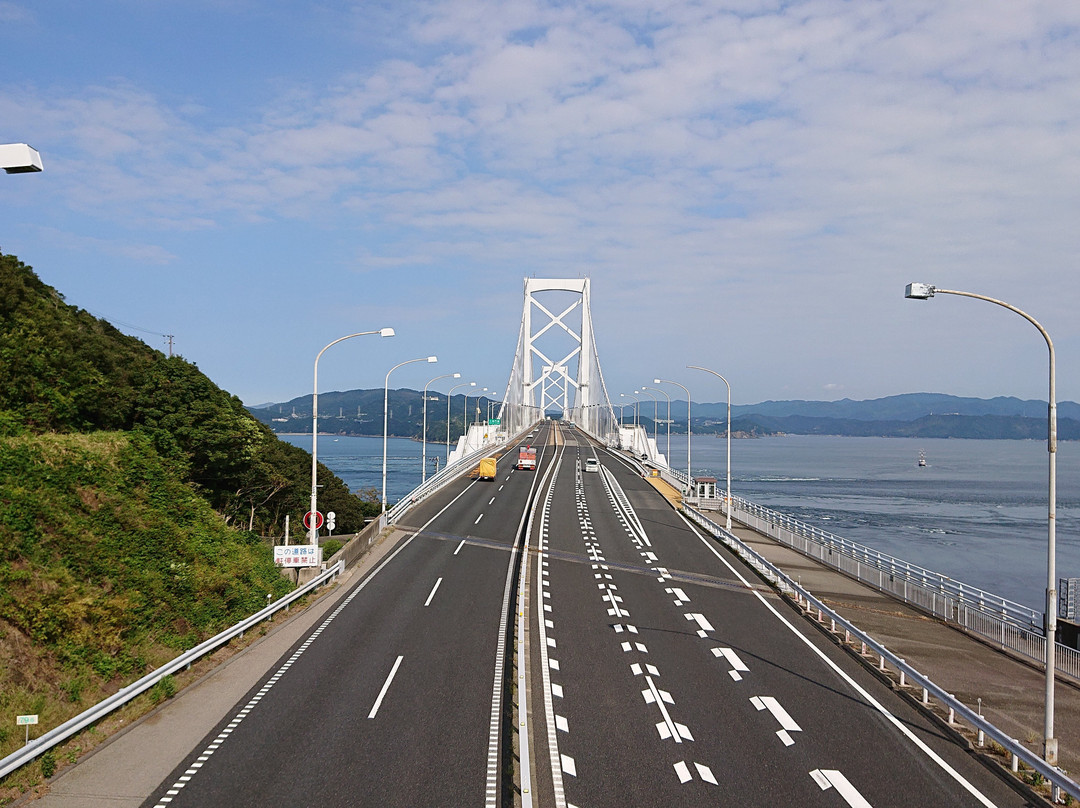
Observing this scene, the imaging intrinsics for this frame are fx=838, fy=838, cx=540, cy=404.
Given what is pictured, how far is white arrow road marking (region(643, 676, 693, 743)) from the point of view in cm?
1355

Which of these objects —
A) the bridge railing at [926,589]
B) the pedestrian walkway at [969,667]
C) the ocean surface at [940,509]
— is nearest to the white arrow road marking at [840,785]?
the pedestrian walkway at [969,667]

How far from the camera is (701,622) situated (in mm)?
22078

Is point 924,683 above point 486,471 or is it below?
below

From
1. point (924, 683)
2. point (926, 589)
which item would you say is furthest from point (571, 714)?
point (926, 589)

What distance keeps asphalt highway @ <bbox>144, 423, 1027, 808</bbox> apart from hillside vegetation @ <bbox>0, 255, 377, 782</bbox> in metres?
2.90

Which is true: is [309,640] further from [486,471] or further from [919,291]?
[486,471]

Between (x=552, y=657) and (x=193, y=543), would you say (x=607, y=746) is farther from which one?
(x=193, y=543)

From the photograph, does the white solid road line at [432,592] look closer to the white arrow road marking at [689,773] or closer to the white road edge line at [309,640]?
the white road edge line at [309,640]

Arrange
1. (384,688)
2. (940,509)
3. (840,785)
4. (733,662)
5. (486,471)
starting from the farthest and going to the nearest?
(940,509) < (486,471) < (733,662) < (384,688) < (840,785)

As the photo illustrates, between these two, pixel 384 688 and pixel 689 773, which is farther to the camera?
pixel 384 688

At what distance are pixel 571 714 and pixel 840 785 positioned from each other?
15.2 ft

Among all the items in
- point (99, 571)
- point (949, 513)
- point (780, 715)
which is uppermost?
point (99, 571)

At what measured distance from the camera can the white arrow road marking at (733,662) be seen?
675 inches

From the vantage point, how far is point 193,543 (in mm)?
23891
